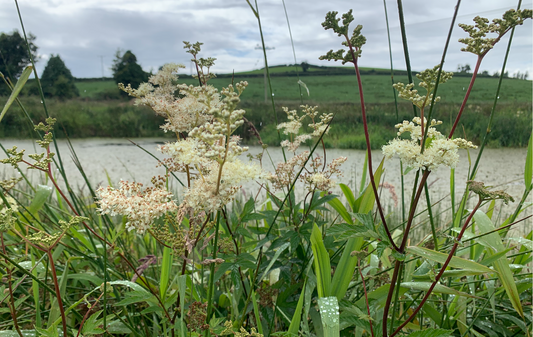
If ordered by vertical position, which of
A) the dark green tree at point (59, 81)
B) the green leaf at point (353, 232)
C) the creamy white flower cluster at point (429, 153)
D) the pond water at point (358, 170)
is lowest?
the pond water at point (358, 170)

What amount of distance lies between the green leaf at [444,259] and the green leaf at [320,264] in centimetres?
20

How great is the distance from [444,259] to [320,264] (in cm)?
26

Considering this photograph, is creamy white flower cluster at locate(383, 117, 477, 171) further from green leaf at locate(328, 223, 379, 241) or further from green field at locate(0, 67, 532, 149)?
green field at locate(0, 67, 532, 149)

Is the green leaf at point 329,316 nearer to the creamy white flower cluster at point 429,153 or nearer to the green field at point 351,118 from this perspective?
the creamy white flower cluster at point 429,153

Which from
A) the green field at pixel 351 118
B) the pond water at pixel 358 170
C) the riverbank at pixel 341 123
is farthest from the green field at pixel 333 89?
the pond water at pixel 358 170

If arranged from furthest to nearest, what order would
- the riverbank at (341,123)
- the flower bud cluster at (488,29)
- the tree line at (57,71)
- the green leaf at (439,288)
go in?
the tree line at (57,71)
the riverbank at (341,123)
the green leaf at (439,288)
the flower bud cluster at (488,29)

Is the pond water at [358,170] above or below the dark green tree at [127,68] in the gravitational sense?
below

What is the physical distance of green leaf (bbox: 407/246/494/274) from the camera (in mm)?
572

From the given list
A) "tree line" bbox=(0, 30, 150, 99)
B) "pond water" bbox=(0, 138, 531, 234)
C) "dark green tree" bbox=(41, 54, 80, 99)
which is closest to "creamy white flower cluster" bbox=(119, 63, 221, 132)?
"pond water" bbox=(0, 138, 531, 234)

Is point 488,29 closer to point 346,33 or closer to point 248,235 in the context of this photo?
point 346,33

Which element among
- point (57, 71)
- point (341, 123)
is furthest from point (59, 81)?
point (341, 123)

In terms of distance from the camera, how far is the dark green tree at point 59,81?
60.1 feet

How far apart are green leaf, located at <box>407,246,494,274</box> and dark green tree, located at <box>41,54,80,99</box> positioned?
2192 cm

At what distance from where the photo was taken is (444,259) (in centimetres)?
58
